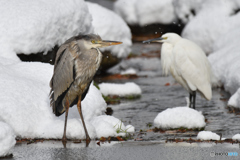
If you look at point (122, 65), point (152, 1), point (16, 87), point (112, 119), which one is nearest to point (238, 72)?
point (112, 119)

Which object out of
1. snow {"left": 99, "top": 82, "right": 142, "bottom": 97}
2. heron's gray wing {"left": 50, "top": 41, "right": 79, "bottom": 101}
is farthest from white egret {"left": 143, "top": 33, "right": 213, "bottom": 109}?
heron's gray wing {"left": 50, "top": 41, "right": 79, "bottom": 101}

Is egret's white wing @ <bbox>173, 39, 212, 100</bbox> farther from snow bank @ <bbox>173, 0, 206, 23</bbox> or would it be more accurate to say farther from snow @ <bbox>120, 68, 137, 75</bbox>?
snow bank @ <bbox>173, 0, 206, 23</bbox>

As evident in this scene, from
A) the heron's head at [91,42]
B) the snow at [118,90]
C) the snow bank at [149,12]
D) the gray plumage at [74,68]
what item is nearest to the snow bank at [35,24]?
the snow at [118,90]

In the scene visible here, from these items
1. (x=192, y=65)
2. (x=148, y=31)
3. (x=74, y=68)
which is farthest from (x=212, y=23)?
(x=74, y=68)

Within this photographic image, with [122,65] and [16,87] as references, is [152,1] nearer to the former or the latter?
[122,65]

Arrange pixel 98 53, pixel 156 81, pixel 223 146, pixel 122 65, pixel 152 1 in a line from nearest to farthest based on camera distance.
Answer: pixel 223 146
pixel 98 53
pixel 156 81
pixel 122 65
pixel 152 1

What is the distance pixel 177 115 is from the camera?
7.08 metres

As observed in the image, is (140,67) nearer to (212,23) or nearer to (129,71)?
(129,71)

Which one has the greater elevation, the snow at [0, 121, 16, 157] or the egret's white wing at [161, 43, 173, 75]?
the egret's white wing at [161, 43, 173, 75]

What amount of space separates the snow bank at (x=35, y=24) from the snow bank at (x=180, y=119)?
296 centimetres

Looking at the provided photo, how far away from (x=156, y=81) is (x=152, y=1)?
9.05 metres

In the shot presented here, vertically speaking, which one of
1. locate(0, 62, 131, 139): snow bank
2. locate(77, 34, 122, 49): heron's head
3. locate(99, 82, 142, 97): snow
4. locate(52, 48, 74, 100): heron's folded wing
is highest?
locate(77, 34, 122, 49): heron's head

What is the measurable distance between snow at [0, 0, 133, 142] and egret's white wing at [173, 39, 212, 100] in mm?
2116

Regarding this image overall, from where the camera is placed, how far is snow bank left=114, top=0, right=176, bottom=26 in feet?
Answer: 66.9
